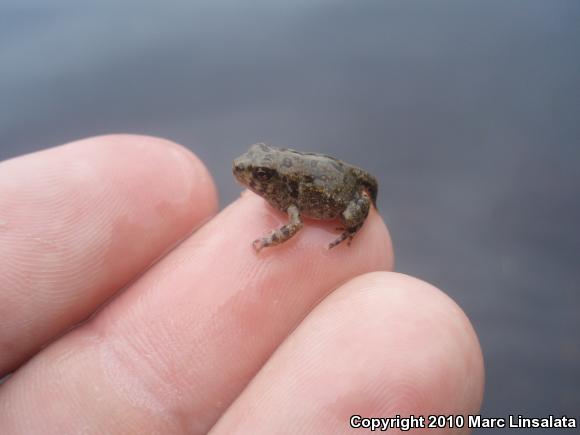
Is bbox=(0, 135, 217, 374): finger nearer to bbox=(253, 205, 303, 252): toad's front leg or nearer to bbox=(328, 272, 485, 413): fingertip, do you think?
bbox=(253, 205, 303, 252): toad's front leg

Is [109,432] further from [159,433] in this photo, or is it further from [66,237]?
[66,237]

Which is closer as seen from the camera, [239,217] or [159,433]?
[159,433]

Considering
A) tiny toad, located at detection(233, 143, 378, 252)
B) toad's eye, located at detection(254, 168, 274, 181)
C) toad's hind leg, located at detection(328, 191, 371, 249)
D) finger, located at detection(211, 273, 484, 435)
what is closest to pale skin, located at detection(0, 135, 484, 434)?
finger, located at detection(211, 273, 484, 435)

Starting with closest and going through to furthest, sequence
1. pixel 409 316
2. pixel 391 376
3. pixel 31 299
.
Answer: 1. pixel 391 376
2. pixel 409 316
3. pixel 31 299

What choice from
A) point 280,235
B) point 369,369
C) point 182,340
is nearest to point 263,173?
point 280,235

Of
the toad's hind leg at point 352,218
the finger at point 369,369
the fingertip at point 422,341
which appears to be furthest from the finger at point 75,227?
the fingertip at point 422,341

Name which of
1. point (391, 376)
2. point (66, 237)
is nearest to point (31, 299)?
point (66, 237)
